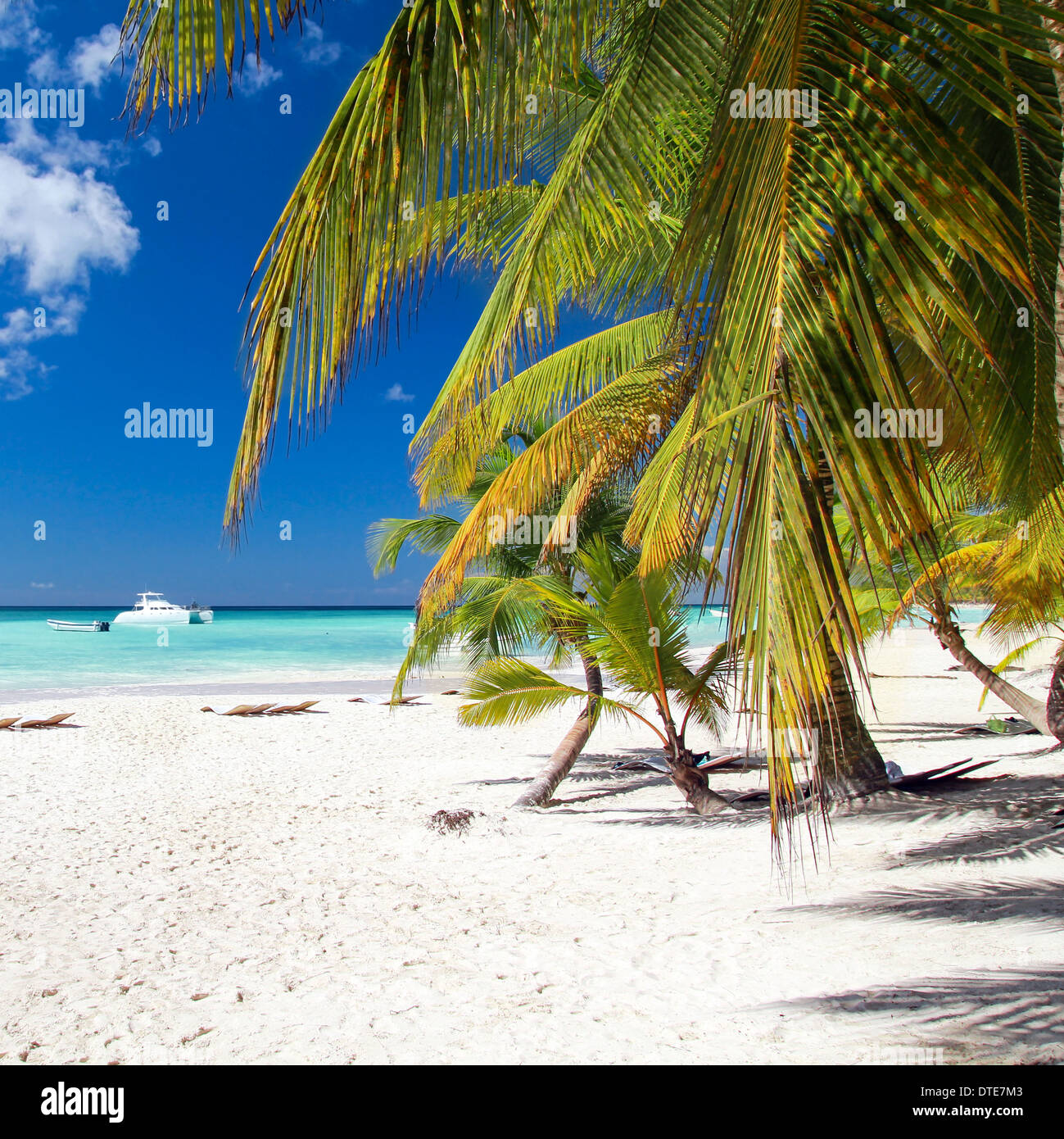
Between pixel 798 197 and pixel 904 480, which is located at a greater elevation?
pixel 798 197

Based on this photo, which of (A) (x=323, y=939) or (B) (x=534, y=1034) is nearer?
(B) (x=534, y=1034)

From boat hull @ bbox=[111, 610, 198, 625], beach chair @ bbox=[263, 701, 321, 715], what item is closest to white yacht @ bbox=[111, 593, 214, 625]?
boat hull @ bbox=[111, 610, 198, 625]

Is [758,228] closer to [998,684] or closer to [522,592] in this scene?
[522,592]

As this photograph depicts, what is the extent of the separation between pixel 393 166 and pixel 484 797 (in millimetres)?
6337

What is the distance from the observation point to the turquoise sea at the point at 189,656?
24594 millimetres

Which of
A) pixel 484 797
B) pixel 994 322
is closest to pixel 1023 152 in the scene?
pixel 994 322

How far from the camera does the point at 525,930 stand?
3.89 metres

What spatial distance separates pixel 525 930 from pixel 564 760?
Answer: 138 inches

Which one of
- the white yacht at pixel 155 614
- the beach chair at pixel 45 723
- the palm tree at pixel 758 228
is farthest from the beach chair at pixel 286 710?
the white yacht at pixel 155 614

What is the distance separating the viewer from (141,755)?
400 inches

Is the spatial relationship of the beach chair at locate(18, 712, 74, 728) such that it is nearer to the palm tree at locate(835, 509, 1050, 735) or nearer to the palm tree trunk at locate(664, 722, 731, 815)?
the palm tree trunk at locate(664, 722, 731, 815)

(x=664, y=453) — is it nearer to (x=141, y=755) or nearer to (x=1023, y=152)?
(x=1023, y=152)

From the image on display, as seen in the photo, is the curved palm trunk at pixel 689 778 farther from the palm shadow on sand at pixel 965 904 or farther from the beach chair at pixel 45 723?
the beach chair at pixel 45 723
